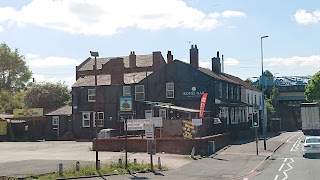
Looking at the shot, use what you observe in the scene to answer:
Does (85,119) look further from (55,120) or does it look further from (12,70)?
(12,70)

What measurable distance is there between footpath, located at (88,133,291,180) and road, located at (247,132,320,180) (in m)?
0.58

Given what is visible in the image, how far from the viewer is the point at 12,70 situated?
286 feet

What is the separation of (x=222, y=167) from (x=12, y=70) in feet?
230

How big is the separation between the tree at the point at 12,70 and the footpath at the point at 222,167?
6126 cm

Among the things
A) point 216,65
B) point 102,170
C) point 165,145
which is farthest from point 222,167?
point 216,65

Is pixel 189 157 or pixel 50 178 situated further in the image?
pixel 189 157

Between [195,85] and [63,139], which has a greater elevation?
[195,85]

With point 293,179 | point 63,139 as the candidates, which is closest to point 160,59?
point 63,139

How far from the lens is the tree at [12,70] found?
280ft

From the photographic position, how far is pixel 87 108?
53594 millimetres

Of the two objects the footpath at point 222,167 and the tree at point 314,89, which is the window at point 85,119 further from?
the tree at point 314,89

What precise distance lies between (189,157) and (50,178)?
1257 centimetres

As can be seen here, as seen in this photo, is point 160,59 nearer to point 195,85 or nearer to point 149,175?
point 195,85

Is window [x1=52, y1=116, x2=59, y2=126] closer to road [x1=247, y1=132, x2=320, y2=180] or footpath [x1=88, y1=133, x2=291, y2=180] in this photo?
footpath [x1=88, y1=133, x2=291, y2=180]
